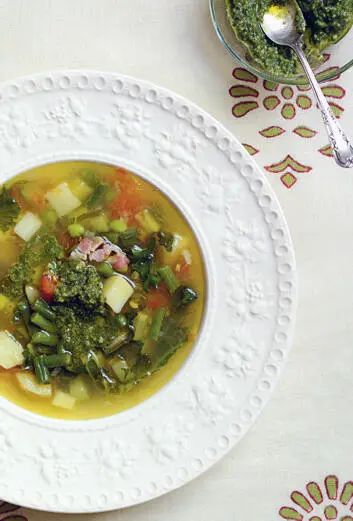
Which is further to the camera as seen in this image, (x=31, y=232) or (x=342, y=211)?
(x=342, y=211)

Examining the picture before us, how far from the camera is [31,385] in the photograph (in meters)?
2.07

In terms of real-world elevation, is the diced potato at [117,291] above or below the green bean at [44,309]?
above

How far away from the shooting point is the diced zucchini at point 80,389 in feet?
6.83

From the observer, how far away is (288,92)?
222 cm

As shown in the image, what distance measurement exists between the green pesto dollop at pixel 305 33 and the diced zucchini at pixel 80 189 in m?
0.72

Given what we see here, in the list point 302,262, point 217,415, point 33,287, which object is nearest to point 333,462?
point 217,415

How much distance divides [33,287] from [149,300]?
39cm

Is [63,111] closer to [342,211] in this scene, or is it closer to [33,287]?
[33,287]

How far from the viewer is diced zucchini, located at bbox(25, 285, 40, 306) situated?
2061 mm

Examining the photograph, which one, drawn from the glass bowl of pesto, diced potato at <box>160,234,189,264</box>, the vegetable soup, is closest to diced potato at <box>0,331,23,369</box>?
the vegetable soup

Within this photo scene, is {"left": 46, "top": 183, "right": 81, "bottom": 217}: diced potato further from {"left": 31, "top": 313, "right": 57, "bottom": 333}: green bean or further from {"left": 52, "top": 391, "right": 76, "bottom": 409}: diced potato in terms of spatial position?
{"left": 52, "top": 391, "right": 76, "bottom": 409}: diced potato

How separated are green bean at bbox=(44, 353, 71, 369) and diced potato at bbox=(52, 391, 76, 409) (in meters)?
0.10

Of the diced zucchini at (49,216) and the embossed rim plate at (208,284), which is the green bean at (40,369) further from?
the diced zucchini at (49,216)

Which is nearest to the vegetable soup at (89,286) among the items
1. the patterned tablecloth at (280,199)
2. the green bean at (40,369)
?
the green bean at (40,369)
